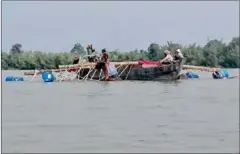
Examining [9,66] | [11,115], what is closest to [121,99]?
[11,115]

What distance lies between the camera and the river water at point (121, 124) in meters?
Result: 12.5

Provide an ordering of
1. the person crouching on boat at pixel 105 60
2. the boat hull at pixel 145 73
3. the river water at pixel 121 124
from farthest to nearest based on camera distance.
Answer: the boat hull at pixel 145 73 < the person crouching on boat at pixel 105 60 < the river water at pixel 121 124

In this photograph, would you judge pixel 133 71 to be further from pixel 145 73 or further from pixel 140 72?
pixel 145 73

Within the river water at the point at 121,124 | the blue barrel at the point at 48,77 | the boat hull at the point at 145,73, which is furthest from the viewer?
the blue barrel at the point at 48,77

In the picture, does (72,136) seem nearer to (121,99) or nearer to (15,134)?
(15,134)

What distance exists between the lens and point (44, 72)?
35844mm

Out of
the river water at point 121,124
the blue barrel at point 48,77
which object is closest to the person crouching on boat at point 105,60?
the blue barrel at point 48,77

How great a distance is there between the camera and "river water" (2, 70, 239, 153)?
12.5 m

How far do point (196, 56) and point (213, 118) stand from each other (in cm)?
3741

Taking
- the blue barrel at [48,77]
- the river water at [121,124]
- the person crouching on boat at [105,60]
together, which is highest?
the person crouching on boat at [105,60]

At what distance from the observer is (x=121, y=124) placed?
601 inches

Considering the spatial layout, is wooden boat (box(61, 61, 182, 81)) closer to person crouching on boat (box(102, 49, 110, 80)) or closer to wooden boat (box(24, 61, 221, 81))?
wooden boat (box(24, 61, 221, 81))

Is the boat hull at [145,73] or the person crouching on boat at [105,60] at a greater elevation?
the person crouching on boat at [105,60]

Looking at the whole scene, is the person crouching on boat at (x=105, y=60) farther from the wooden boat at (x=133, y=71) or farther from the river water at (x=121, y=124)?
the river water at (x=121, y=124)
